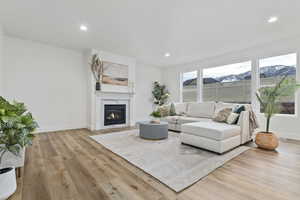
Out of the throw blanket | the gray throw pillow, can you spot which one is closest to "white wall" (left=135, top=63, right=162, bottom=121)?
the gray throw pillow

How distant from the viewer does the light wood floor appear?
54.9 inches

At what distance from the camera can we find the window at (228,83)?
4312mm

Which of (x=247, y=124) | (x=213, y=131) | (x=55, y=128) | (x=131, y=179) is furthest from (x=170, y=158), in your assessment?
(x=55, y=128)

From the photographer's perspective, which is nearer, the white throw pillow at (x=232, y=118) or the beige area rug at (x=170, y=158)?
the beige area rug at (x=170, y=158)

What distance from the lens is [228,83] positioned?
476 cm

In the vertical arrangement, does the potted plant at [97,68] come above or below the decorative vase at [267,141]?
above

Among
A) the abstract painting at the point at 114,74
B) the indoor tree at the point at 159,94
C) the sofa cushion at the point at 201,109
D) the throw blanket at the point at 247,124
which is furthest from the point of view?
the indoor tree at the point at 159,94

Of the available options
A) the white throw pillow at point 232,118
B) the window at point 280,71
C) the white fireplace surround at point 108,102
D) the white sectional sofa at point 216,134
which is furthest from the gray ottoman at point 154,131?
the window at point 280,71

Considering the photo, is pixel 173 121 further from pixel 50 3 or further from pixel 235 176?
pixel 50 3

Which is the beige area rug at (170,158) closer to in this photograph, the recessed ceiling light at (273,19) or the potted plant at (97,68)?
the potted plant at (97,68)

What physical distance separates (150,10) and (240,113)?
2774mm

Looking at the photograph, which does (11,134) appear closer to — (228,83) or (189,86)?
(228,83)

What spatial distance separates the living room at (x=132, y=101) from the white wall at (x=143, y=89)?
0.90 metres

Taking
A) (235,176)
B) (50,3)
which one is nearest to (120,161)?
(235,176)
